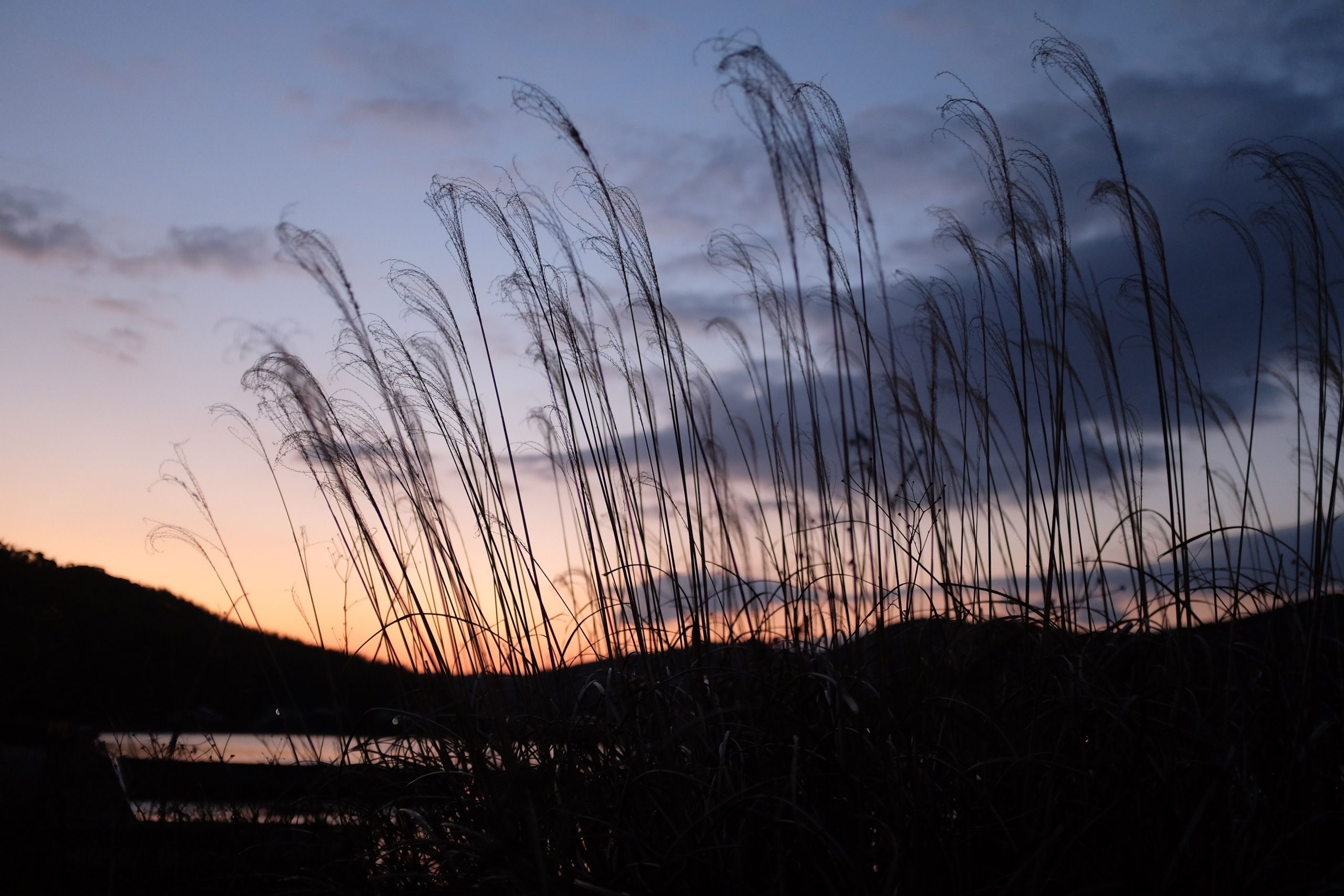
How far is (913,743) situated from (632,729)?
0.58 metres

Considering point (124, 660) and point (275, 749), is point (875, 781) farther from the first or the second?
point (124, 660)

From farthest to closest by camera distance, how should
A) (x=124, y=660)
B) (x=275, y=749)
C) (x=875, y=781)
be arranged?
(x=124, y=660)
(x=275, y=749)
(x=875, y=781)

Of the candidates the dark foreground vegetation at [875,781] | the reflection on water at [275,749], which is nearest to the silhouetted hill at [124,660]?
the reflection on water at [275,749]

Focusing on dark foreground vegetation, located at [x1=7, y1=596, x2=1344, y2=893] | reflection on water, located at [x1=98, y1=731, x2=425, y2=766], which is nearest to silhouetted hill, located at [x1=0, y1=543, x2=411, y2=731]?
reflection on water, located at [x1=98, y1=731, x2=425, y2=766]

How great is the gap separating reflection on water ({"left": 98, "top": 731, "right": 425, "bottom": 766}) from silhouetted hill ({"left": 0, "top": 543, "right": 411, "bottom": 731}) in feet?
0.46

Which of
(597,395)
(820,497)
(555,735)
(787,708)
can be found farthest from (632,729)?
(597,395)

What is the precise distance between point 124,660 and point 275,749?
11.4 ft

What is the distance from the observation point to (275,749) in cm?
308

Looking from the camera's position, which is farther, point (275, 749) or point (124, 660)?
point (124, 660)

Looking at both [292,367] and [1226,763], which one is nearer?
[1226,763]

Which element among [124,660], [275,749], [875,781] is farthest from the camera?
[124,660]

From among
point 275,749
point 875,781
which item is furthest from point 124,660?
point 875,781

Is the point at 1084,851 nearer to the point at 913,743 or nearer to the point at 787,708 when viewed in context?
the point at 913,743

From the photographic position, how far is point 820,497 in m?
2.04
